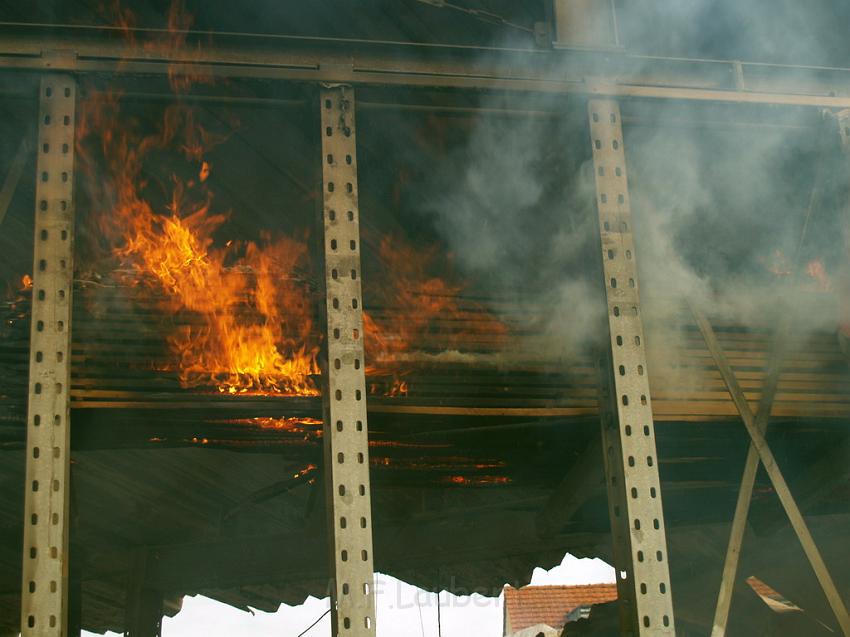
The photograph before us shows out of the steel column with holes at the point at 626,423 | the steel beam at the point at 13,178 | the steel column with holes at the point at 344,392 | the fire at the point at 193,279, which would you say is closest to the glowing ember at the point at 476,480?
the fire at the point at 193,279

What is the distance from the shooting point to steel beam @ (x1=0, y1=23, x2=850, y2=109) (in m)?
4.72

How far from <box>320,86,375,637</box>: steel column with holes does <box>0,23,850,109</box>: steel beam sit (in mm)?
229

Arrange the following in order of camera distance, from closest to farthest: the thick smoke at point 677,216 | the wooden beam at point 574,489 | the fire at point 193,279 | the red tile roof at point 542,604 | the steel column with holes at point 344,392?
the steel column with holes at point 344,392 → the fire at point 193,279 → the thick smoke at point 677,216 → the wooden beam at point 574,489 → the red tile roof at point 542,604

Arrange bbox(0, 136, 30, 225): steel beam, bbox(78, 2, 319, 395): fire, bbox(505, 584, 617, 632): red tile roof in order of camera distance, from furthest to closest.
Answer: bbox(505, 584, 617, 632): red tile roof → bbox(78, 2, 319, 395): fire → bbox(0, 136, 30, 225): steel beam

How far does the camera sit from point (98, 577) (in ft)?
29.1

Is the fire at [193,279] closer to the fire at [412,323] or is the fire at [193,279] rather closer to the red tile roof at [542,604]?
the fire at [412,323]

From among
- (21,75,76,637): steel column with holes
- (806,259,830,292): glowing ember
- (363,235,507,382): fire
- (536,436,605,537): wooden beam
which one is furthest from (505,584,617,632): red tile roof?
(21,75,76,637): steel column with holes

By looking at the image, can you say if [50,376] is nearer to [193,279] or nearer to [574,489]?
[193,279]

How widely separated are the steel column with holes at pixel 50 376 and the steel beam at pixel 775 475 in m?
3.57

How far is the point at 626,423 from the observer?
14.9 feet

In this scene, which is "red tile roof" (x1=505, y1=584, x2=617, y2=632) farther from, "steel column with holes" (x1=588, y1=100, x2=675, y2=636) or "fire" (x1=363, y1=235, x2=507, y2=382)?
"steel column with holes" (x1=588, y1=100, x2=675, y2=636)

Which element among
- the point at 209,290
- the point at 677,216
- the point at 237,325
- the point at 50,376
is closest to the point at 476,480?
the point at 677,216

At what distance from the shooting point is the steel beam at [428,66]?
4723 millimetres

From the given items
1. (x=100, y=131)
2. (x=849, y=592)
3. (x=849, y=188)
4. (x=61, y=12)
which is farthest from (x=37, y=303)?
(x=849, y=592)
